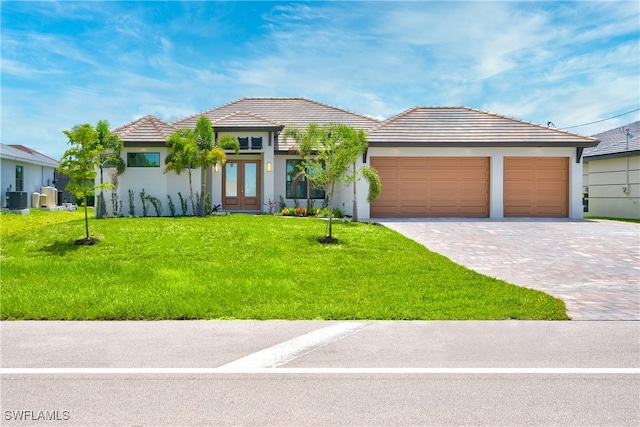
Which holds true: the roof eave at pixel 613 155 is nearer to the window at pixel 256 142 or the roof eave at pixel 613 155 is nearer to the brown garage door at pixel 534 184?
the brown garage door at pixel 534 184

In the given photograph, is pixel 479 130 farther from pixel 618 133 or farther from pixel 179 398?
pixel 179 398

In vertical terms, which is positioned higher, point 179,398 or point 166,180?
point 166,180

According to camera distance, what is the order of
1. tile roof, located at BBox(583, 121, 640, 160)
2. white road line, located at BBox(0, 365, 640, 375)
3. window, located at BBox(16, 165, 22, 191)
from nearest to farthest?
white road line, located at BBox(0, 365, 640, 375)
tile roof, located at BBox(583, 121, 640, 160)
window, located at BBox(16, 165, 22, 191)

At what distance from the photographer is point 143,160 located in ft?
69.9

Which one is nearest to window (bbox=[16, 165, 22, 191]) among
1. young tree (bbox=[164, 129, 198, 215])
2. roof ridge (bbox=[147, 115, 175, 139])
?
roof ridge (bbox=[147, 115, 175, 139])

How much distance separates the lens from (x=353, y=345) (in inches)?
209

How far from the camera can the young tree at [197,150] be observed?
776 inches

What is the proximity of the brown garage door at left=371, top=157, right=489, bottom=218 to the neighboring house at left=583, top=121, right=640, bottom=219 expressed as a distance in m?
9.00

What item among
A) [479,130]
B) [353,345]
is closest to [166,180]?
[479,130]

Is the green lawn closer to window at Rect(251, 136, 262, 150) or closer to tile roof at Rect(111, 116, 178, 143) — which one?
tile roof at Rect(111, 116, 178, 143)

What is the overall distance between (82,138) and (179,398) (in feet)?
37.1

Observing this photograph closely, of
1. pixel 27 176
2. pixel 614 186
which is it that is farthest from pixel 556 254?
pixel 27 176

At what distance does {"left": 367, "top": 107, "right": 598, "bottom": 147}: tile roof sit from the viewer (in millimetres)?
21031

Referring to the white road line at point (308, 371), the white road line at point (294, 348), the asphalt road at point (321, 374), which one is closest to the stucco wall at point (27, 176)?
the asphalt road at point (321, 374)
